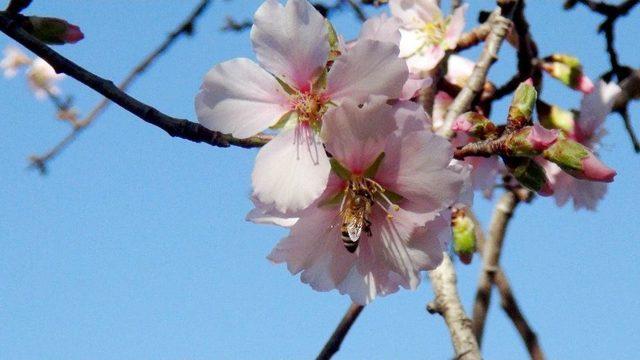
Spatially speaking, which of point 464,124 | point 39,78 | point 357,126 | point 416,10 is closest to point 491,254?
point 416,10

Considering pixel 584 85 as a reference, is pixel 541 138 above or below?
below

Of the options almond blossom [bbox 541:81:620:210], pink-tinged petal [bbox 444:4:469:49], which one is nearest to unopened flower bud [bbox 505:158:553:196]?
almond blossom [bbox 541:81:620:210]

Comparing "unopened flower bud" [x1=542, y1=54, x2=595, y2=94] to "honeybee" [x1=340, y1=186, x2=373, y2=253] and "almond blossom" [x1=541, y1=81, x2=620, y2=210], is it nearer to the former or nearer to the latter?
"almond blossom" [x1=541, y1=81, x2=620, y2=210]

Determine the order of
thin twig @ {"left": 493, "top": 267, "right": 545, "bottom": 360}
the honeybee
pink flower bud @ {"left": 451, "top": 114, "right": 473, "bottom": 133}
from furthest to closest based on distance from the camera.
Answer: thin twig @ {"left": 493, "top": 267, "right": 545, "bottom": 360}
pink flower bud @ {"left": 451, "top": 114, "right": 473, "bottom": 133}
the honeybee

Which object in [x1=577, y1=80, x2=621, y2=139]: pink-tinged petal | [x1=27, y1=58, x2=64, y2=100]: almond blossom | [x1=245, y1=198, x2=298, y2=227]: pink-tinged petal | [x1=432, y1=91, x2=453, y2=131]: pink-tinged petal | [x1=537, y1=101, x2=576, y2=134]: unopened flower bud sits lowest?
[x1=245, y1=198, x2=298, y2=227]: pink-tinged petal

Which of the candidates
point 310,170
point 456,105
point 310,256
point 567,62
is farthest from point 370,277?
point 567,62

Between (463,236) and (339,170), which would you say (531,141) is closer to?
(339,170)

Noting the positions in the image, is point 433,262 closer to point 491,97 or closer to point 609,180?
point 609,180

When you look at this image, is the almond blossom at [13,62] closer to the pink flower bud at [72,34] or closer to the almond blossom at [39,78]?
the almond blossom at [39,78]
